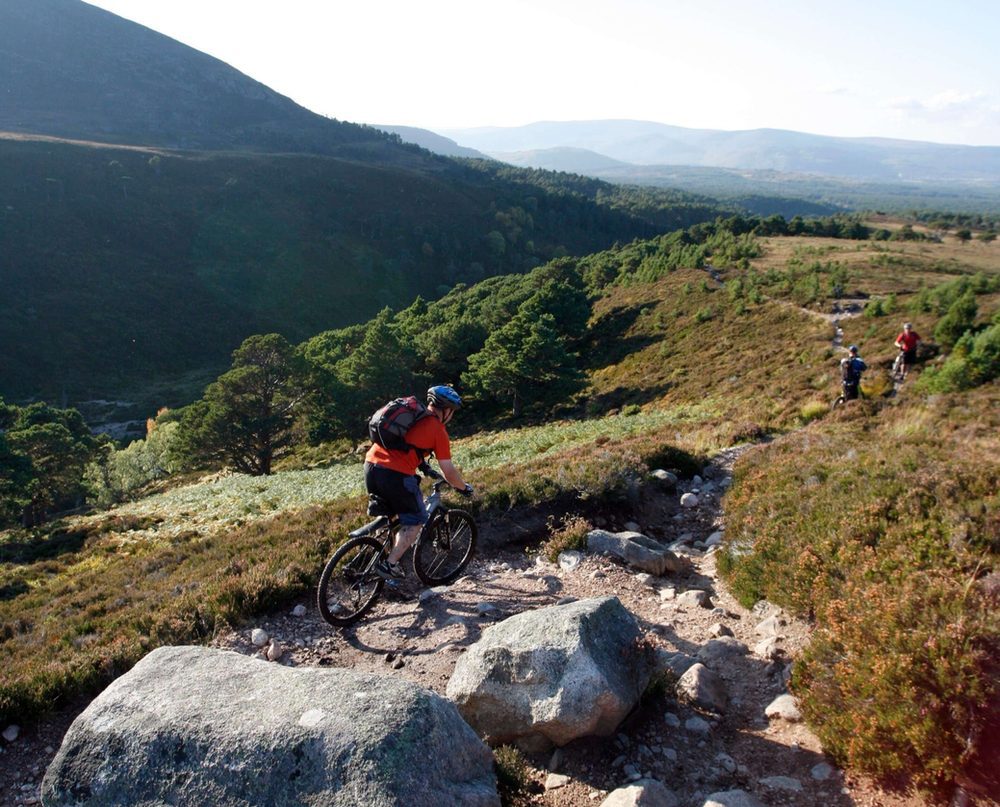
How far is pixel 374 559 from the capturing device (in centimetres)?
719

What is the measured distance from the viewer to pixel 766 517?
26.5 ft

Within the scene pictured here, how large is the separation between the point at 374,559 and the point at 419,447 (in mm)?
1604

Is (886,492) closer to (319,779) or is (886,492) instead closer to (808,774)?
(808,774)

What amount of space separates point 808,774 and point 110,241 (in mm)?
132200

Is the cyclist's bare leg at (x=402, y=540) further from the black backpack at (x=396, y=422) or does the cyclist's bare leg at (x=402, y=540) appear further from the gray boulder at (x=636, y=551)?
the gray boulder at (x=636, y=551)

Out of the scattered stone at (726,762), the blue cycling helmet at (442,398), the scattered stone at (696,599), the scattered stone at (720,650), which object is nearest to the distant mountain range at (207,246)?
the blue cycling helmet at (442,398)

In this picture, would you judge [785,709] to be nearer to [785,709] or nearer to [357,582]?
[785,709]

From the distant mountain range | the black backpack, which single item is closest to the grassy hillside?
the black backpack

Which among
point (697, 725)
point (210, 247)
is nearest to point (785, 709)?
point (697, 725)

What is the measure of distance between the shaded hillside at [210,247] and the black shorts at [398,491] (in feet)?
280

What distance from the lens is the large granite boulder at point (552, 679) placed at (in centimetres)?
465

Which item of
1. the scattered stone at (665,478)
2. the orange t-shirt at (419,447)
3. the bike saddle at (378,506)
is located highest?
the orange t-shirt at (419,447)

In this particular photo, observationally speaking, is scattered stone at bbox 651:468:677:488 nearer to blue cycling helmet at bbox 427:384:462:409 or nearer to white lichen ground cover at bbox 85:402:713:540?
white lichen ground cover at bbox 85:402:713:540

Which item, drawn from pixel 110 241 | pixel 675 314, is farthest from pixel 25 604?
pixel 110 241
